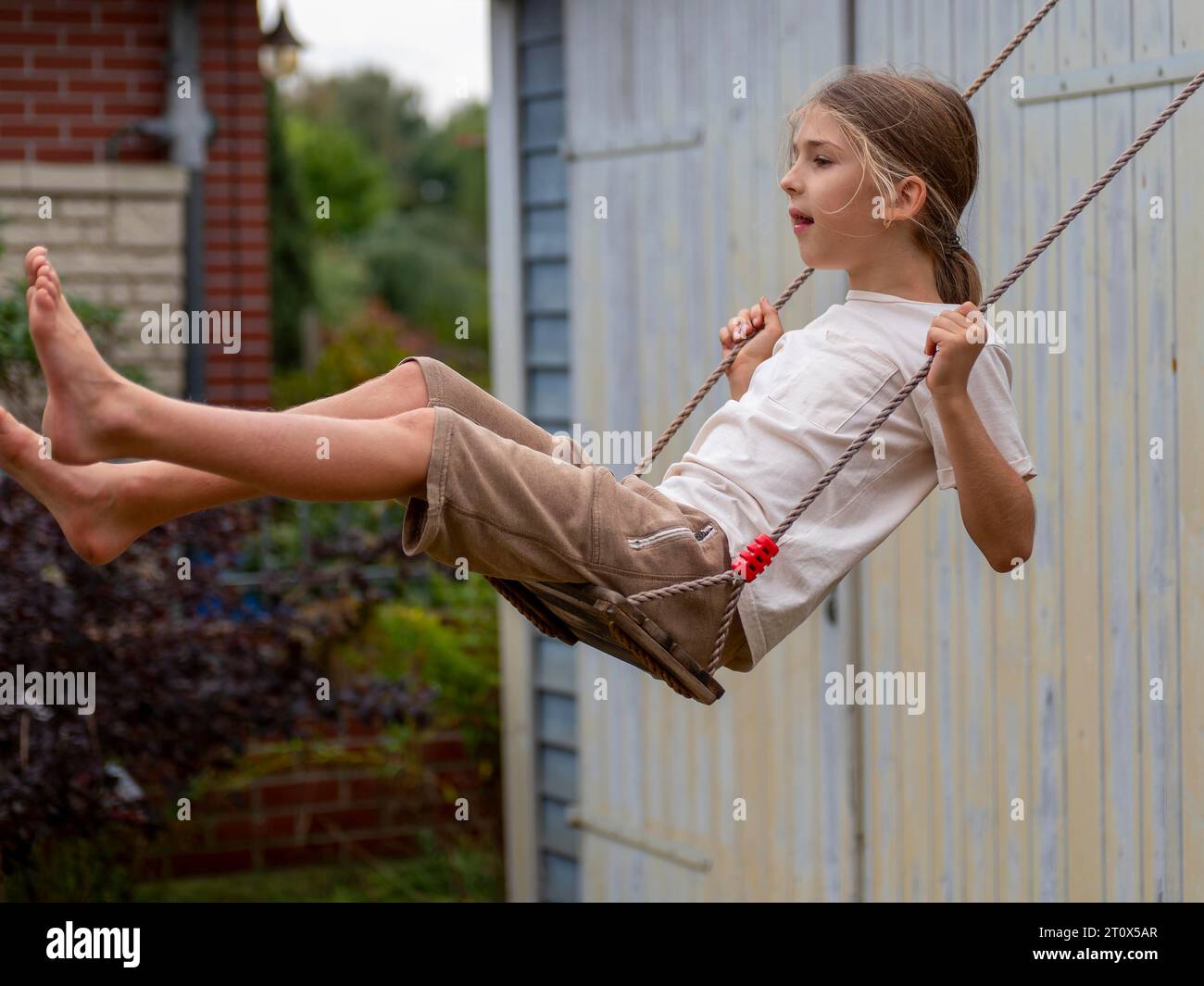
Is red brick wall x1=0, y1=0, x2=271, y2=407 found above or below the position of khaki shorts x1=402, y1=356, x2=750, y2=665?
above

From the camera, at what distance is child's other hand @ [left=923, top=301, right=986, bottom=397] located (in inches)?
91.6

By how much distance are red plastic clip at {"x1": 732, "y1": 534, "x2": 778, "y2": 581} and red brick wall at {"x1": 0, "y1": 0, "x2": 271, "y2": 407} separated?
433 centimetres

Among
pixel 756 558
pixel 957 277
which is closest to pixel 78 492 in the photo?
pixel 756 558

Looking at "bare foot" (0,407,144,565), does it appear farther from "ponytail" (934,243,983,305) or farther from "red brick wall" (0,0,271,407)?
"red brick wall" (0,0,271,407)

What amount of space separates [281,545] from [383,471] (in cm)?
376

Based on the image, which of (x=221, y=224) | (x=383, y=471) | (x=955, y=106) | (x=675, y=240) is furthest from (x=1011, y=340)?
(x=221, y=224)

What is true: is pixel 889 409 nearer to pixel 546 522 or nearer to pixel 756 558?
pixel 756 558

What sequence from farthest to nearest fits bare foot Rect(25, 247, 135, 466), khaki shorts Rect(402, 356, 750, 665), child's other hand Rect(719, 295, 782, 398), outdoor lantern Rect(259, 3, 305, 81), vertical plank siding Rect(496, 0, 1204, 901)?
outdoor lantern Rect(259, 3, 305, 81), vertical plank siding Rect(496, 0, 1204, 901), child's other hand Rect(719, 295, 782, 398), khaki shorts Rect(402, 356, 750, 665), bare foot Rect(25, 247, 135, 466)

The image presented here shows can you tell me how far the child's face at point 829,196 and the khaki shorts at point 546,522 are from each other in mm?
487

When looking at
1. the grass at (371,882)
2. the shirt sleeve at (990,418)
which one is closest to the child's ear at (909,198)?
the shirt sleeve at (990,418)

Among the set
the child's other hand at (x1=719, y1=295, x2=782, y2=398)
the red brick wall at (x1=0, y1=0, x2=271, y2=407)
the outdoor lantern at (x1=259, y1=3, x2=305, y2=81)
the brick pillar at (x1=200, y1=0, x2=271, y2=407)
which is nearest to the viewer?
the child's other hand at (x1=719, y1=295, x2=782, y2=398)

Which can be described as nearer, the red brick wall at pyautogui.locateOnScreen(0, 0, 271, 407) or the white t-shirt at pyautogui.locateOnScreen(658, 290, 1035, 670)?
the white t-shirt at pyautogui.locateOnScreen(658, 290, 1035, 670)

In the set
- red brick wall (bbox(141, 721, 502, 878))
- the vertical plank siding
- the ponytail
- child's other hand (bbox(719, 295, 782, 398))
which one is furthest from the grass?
the ponytail

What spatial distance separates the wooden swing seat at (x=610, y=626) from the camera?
2342 millimetres
